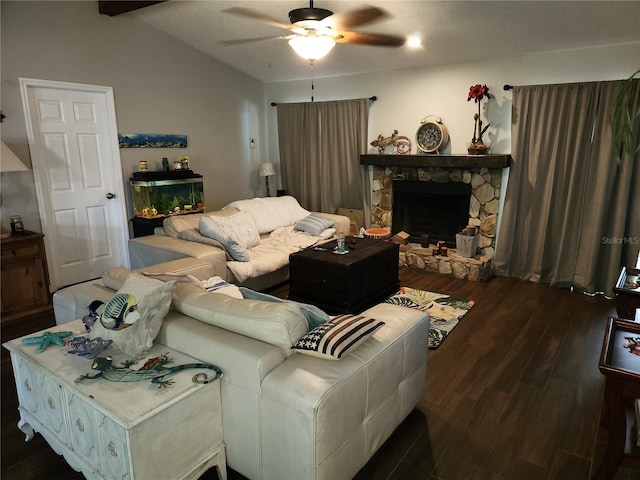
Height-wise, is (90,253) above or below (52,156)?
below

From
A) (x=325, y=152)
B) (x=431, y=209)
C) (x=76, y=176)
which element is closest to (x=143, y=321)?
(x=76, y=176)

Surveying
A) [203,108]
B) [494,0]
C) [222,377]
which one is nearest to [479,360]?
[222,377]

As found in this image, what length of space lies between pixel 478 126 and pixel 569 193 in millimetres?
1174

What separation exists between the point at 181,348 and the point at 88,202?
339 centimetres

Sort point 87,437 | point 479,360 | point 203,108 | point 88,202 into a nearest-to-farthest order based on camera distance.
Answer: point 87,437, point 479,360, point 88,202, point 203,108

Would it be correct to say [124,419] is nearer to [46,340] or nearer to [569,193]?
[46,340]

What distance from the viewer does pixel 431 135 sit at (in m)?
4.95

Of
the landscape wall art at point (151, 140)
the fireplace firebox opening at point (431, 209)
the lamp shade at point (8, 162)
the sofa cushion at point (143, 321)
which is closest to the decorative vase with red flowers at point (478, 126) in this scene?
the fireplace firebox opening at point (431, 209)

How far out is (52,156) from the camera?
4.18 m

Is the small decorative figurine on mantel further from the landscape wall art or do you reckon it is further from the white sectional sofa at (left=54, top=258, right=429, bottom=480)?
the white sectional sofa at (left=54, top=258, right=429, bottom=480)

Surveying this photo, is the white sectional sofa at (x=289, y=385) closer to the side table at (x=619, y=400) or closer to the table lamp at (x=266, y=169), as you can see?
the side table at (x=619, y=400)

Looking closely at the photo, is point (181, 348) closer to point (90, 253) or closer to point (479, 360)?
point (479, 360)

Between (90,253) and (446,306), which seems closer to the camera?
(446,306)

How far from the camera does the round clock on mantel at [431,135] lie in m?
4.86
